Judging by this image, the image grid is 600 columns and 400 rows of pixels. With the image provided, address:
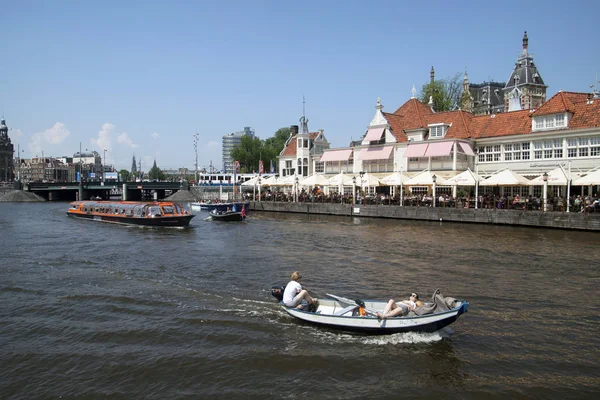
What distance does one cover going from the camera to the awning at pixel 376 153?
59.2 metres

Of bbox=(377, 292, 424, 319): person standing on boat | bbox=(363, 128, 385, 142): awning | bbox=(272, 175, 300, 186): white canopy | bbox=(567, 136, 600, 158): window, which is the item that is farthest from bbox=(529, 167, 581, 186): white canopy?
bbox=(272, 175, 300, 186): white canopy

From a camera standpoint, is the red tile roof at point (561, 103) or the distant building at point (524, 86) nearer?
the red tile roof at point (561, 103)

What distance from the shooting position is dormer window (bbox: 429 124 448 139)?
55094mm

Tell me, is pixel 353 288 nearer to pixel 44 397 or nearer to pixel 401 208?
pixel 44 397

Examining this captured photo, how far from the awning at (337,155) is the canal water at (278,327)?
1420 inches

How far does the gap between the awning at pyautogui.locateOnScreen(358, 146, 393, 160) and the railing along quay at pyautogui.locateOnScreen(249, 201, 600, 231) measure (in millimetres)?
8488

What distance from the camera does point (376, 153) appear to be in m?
60.6

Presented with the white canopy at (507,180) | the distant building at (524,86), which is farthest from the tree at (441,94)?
the white canopy at (507,180)

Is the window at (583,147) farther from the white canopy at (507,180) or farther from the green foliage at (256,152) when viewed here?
the green foliage at (256,152)

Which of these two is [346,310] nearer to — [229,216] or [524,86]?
[229,216]

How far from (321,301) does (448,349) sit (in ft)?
14.9

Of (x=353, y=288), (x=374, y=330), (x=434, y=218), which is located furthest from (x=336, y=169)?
(x=374, y=330)

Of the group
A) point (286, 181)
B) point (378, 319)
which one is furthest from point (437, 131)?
point (378, 319)

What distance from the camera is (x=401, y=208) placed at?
49.9m
